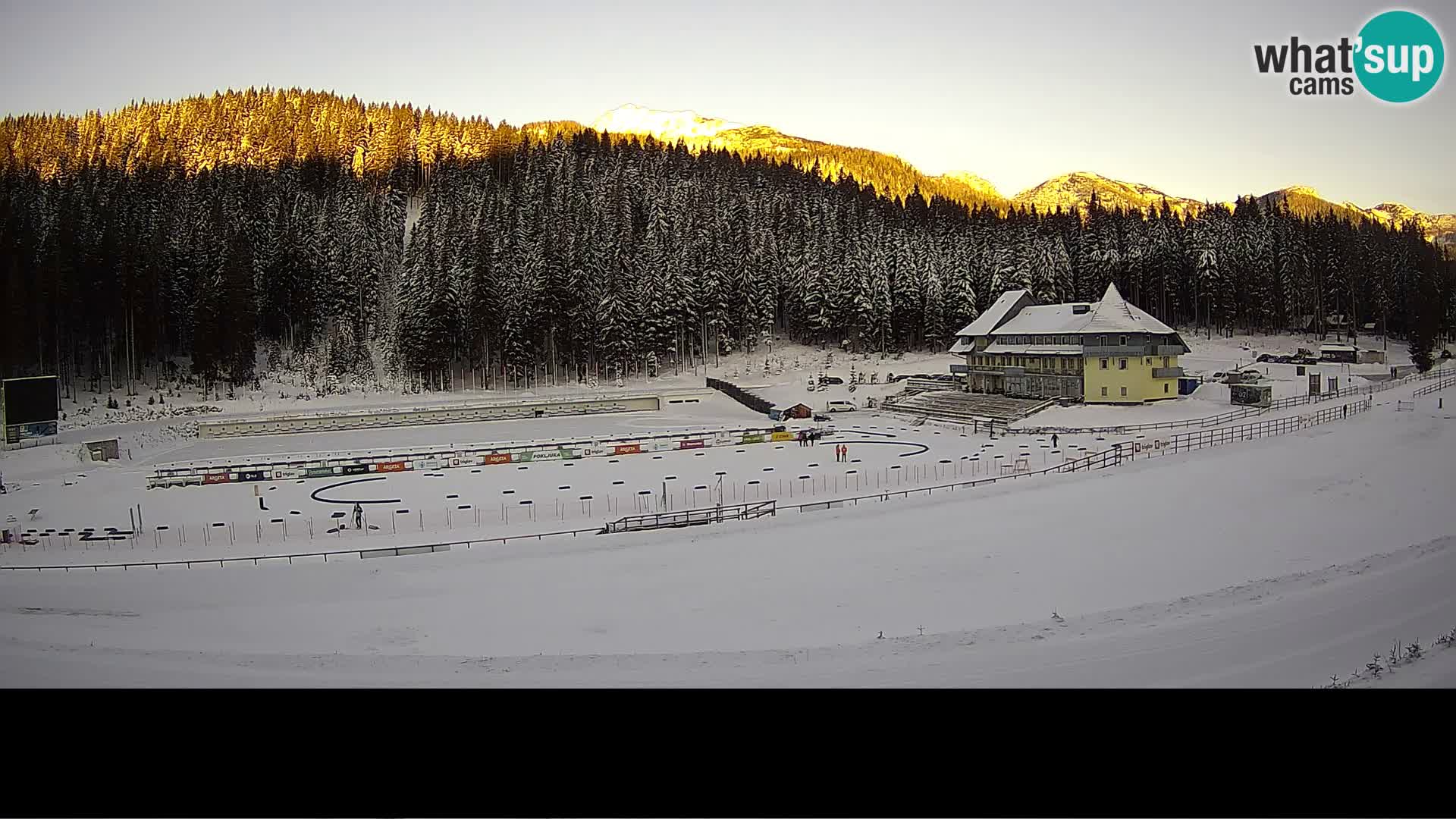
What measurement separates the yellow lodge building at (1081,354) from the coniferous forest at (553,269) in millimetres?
12276

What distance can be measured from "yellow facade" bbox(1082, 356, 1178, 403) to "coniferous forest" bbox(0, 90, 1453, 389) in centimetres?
1206

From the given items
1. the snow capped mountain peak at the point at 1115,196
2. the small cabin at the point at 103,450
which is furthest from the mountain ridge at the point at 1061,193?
the small cabin at the point at 103,450

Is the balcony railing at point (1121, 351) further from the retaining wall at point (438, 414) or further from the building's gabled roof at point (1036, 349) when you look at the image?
the retaining wall at point (438, 414)

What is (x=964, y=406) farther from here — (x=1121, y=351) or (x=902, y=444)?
(x=902, y=444)

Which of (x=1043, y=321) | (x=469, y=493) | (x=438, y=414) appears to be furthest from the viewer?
(x=438, y=414)

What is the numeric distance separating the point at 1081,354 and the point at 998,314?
811 cm

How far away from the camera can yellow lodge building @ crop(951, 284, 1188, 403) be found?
34.9m

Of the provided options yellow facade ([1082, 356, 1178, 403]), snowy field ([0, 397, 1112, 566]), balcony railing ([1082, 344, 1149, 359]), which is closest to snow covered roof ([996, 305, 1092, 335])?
balcony railing ([1082, 344, 1149, 359])

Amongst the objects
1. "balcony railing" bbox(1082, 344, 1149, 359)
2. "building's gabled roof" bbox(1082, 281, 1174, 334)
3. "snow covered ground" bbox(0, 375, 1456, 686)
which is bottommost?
"snow covered ground" bbox(0, 375, 1456, 686)

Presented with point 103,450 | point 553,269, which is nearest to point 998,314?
point 553,269

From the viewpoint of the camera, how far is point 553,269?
53531mm

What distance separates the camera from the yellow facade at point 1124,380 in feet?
114

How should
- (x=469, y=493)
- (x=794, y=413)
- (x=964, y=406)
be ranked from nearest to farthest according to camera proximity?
1. (x=469, y=493)
2. (x=964, y=406)
3. (x=794, y=413)

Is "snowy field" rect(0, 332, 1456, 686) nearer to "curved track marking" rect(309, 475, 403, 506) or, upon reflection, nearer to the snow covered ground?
the snow covered ground
